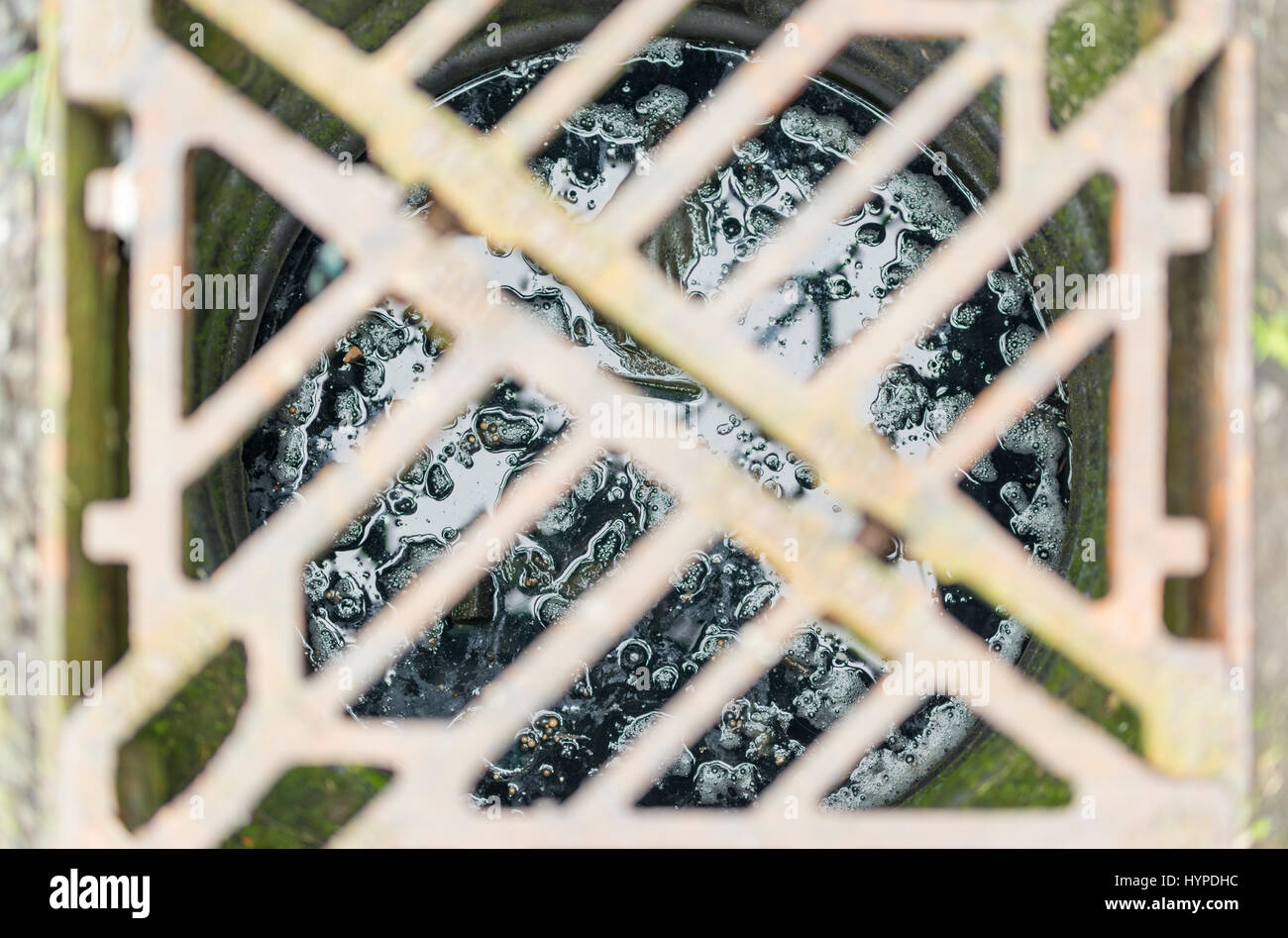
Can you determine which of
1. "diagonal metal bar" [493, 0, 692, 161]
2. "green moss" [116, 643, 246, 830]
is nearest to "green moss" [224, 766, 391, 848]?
"green moss" [116, 643, 246, 830]

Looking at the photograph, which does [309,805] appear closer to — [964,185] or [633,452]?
[633,452]

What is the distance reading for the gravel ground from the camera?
1.34m

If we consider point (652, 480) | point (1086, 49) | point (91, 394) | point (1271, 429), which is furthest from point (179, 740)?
point (1086, 49)

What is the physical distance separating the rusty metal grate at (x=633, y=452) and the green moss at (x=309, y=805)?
362 millimetres

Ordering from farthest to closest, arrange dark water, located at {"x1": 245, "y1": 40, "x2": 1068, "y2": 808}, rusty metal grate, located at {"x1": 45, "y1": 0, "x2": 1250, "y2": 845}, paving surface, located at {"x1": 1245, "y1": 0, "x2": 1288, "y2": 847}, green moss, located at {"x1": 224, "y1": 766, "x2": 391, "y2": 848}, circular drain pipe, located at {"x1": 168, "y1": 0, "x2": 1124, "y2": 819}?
dark water, located at {"x1": 245, "y1": 40, "x2": 1068, "y2": 808} < circular drain pipe, located at {"x1": 168, "y1": 0, "x2": 1124, "y2": 819} < green moss, located at {"x1": 224, "y1": 766, "x2": 391, "y2": 848} < paving surface, located at {"x1": 1245, "y1": 0, "x2": 1288, "y2": 847} < rusty metal grate, located at {"x1": 45, "y1": 0, "x2": 1250, "y2": 845}

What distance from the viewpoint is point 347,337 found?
2.37 meters

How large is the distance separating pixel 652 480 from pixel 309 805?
106cm

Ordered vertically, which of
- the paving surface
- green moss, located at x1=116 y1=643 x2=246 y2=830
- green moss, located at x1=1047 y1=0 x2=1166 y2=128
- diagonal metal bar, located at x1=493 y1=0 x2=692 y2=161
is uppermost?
green moss, located at x1=1047 y1=0 x2=1166 y2=128

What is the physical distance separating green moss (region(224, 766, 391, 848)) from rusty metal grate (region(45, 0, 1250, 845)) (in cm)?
36

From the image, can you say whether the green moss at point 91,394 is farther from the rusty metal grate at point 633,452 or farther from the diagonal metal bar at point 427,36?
the diagonal metal bar at point 427,36

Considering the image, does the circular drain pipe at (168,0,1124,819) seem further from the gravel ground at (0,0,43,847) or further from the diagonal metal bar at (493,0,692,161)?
the diagonal metal bar at (493,0,692,161)

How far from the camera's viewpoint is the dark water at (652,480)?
2330 mm

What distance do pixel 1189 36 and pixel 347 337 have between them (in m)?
1.86
